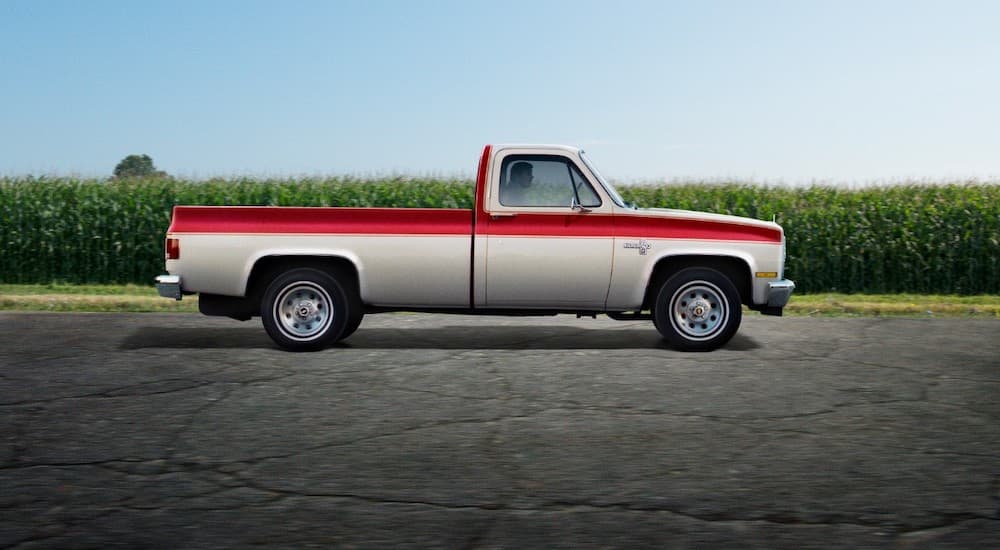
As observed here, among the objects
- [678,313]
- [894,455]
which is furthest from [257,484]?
[678,313]

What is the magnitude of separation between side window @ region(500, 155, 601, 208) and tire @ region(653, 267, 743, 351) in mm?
1168

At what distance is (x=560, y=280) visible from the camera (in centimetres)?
1073

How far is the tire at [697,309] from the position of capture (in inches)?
428

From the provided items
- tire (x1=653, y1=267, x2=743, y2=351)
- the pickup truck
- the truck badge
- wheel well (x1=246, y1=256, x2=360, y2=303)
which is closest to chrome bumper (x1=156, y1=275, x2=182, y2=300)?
the pickup truck

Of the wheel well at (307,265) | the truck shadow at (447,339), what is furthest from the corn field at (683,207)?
the wheel well at (307,265)

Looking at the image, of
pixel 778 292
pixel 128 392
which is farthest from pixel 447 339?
pixel 128 392

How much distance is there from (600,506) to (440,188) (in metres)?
19.0

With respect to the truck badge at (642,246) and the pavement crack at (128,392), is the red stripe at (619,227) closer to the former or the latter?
the truck badge at (642,246)

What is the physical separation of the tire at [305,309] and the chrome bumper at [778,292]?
426 cm

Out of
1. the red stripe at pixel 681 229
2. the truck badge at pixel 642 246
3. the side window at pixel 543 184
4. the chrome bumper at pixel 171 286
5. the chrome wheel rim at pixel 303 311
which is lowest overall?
the chrome wheel rim at pixel 303 311

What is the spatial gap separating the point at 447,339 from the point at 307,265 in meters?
2.00

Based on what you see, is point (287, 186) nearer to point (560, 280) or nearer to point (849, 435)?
point (560, 280)

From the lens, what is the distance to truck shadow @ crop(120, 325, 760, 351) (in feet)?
37.7

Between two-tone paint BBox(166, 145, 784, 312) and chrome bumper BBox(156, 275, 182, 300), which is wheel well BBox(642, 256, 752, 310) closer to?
two-tone paint BBox(166, 145, 784, 312)
